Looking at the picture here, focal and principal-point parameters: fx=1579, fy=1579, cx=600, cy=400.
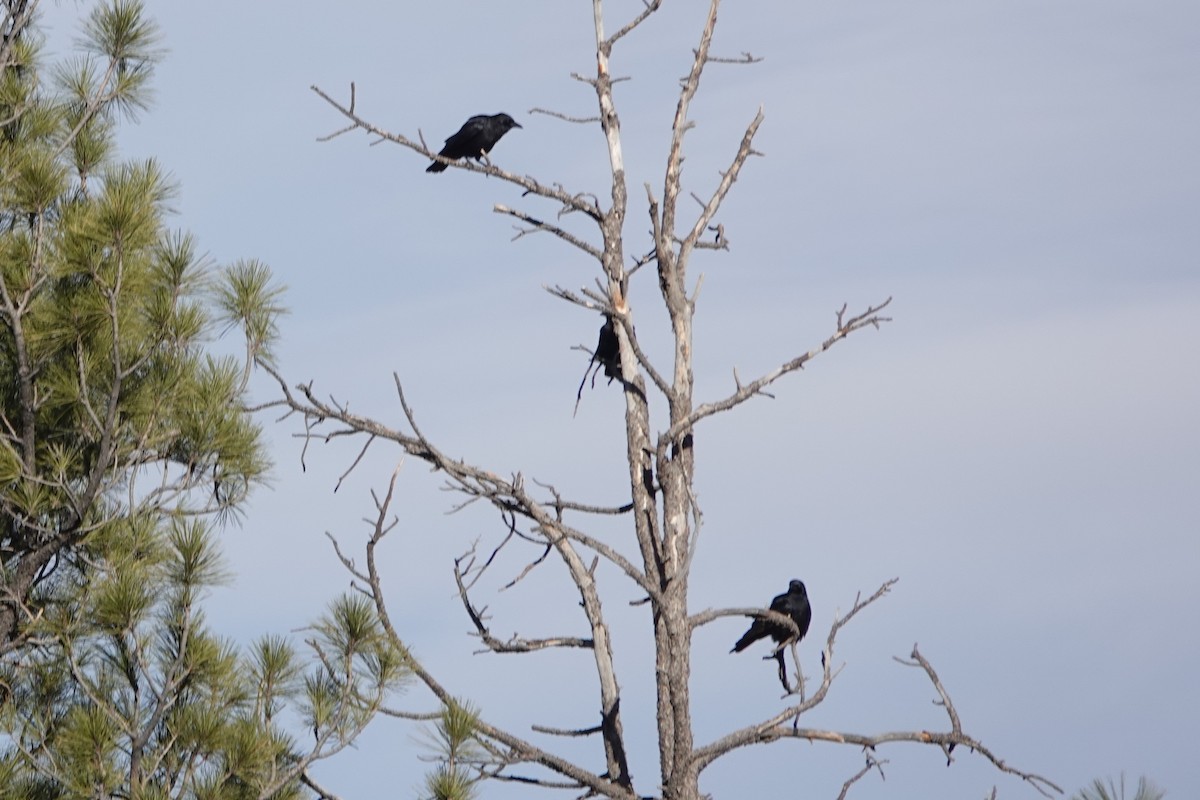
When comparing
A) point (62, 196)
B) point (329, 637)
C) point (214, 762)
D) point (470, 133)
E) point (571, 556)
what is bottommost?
point (214, 762)

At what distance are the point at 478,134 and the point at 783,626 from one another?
4885 mm

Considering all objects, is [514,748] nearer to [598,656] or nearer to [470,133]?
[598,656]

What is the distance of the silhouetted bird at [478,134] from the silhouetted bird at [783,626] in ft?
14.6

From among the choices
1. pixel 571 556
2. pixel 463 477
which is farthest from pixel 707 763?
pixel 463 477

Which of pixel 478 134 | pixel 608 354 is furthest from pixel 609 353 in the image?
pixel 478 134

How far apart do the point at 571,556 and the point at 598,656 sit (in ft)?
1.59

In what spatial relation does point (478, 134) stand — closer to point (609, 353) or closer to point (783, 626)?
point (609, 353)

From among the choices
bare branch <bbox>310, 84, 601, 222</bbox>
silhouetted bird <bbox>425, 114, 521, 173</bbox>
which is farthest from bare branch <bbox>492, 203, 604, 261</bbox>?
silhouetted bird <bbox>425, 114, 521, 173</bbox>

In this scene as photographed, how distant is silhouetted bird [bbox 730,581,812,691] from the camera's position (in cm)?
781

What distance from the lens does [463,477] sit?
713 cm

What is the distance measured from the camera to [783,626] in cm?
781

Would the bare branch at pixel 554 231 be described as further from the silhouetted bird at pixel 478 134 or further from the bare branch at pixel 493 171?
the silhouetted bird at pixel 478 134

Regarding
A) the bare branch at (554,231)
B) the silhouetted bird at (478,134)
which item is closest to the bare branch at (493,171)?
the bare branch at (554,231)

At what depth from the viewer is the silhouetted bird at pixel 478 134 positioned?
11180mm
